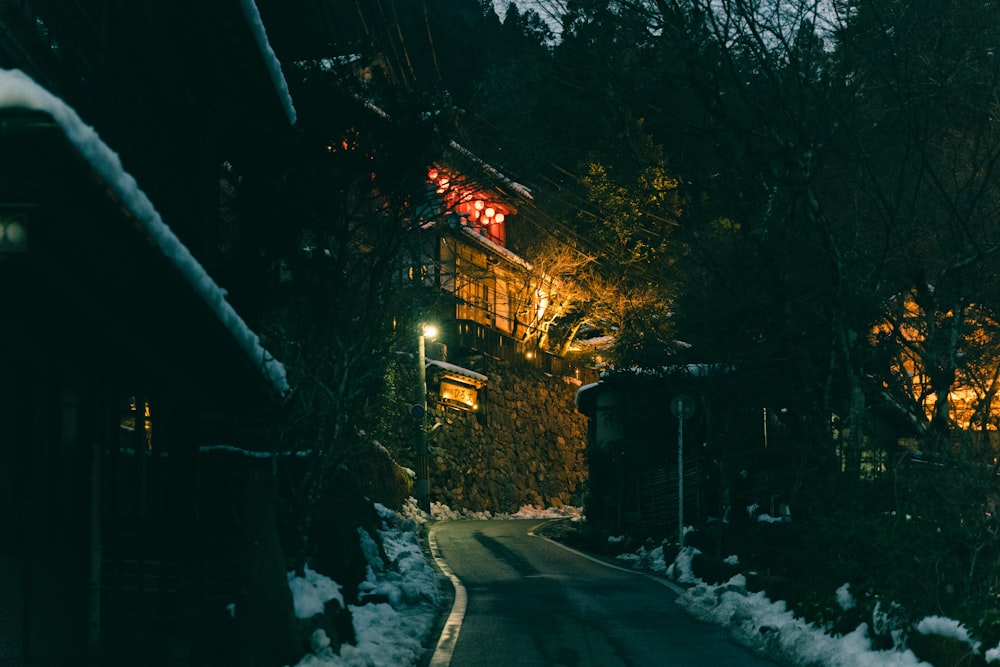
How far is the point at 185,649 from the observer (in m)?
9.78

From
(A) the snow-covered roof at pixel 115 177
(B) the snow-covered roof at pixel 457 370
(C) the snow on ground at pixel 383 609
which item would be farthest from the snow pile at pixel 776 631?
(B) the snow-covered roof at pixel 457 370

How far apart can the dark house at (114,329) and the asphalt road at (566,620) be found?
3.24 meters

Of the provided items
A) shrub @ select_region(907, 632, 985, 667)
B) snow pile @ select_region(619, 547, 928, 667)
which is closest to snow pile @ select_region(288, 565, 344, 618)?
snow pile @ select_region(619, 547, 928, 667)

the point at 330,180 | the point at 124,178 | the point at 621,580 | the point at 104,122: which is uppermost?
the point at 330,180

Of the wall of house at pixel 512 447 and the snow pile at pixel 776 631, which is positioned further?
the wall of house at pixel 512 447

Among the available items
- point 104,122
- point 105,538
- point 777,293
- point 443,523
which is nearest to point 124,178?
point 104,122

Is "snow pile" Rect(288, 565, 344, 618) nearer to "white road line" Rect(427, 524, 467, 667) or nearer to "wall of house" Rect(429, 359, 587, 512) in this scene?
"white road line" Rect(427, 524, 467, 667)

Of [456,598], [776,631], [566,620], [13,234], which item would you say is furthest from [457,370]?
[13,234]

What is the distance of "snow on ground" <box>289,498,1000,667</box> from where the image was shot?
35.0 feet

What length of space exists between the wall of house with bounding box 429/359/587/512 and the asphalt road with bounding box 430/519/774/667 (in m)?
18.2

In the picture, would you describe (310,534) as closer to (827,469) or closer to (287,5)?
(827,469)

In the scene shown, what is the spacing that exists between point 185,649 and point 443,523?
26.0 metres

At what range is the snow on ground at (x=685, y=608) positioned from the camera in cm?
1068

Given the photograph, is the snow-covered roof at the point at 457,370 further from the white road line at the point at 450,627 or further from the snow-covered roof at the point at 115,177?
the snow-covered roof at the point at 115,177
